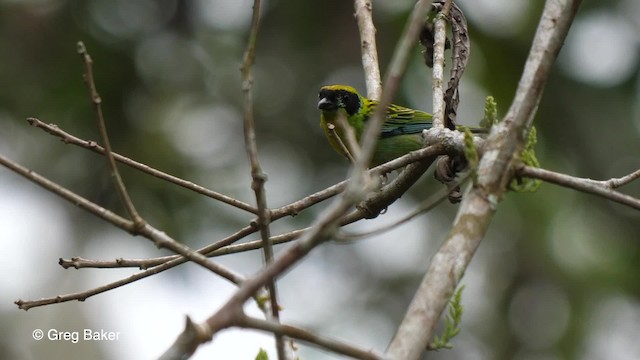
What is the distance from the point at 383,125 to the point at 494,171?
155 inches

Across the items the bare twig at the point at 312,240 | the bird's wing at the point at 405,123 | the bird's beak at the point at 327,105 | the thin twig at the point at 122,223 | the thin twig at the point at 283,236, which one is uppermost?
the bird's beak at the point at 327,105

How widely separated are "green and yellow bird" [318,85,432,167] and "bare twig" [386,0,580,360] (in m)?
3.63

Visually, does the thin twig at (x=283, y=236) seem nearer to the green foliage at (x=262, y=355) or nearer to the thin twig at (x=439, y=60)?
the thin twig at (x=439, y=60)

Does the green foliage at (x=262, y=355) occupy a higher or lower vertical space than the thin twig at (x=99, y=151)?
lower

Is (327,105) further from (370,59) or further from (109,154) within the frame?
(109,154)

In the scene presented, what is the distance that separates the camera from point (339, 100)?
646 centimetres

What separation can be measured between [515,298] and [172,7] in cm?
661

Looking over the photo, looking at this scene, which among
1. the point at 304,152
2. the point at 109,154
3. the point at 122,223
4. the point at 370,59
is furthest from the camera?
the point at 304,152

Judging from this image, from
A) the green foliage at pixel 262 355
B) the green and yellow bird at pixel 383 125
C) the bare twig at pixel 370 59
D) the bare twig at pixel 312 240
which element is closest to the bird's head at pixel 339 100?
the green and yellow bird at pixel 383 125

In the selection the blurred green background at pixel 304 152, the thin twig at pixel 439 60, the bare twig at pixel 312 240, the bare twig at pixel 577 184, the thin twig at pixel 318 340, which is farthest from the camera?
the blurred green background at pixel 304 152

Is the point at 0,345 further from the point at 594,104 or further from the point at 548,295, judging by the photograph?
the point at 594,104

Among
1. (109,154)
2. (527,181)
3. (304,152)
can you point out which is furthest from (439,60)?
(304,152)

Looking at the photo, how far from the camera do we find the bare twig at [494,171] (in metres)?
2.33

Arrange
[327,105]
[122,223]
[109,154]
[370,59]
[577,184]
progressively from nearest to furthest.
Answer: [122,223] → [109,154] → [577,184] → [370,59] → [327,105]
